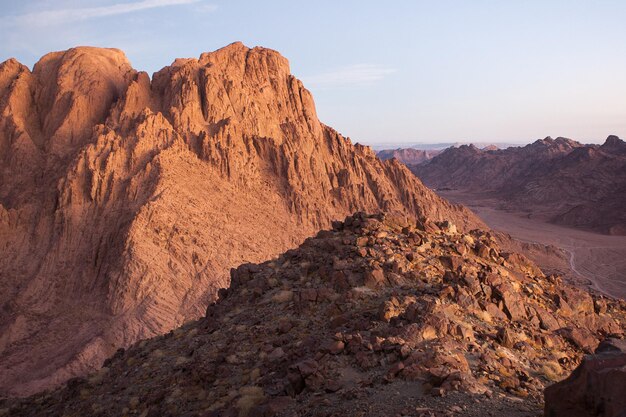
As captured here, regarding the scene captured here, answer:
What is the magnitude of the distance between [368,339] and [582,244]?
58822 mm

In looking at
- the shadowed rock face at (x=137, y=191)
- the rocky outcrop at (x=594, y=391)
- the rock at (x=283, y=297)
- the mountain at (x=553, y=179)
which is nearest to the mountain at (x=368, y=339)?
the rock at (x=283, y=297)

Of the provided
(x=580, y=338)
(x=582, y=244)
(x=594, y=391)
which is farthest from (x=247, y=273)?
(x=582, y=244)

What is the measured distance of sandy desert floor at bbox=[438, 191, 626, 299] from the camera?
149ft

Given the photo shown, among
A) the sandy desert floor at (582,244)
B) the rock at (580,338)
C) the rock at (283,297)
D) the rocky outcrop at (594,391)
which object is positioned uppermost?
the rocky outcrop at (594,391)

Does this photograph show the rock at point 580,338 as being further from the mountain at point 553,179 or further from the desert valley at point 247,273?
the mountain at point 553,179

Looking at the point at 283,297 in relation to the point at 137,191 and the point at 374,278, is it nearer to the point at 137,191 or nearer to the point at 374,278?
the point at 374,278

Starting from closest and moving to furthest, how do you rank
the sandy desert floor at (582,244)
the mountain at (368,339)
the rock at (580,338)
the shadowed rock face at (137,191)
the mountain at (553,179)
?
1. the mountain at (368,339)
2. the rock at (580,338)
3. the shadowed rock face at (137,191)
4. the sandy desert floor at (582,244)
5. the mountain at (553,179)

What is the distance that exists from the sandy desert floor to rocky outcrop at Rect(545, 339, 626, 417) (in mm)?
38100

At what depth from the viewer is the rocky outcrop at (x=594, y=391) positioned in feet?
19.6

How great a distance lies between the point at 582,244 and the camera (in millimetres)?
60500

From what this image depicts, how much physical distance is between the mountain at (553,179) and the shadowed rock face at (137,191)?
4586 cm

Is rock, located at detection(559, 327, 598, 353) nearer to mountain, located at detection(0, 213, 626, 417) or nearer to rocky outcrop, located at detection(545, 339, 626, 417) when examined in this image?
mountain, located at detection(0, 213, 626, 417)

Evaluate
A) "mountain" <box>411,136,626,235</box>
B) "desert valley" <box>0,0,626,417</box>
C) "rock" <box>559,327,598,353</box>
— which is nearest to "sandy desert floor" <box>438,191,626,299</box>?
"desert valley" <box>0,0,626,417</box>

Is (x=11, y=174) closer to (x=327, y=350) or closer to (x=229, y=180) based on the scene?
(x=229, y=180)
